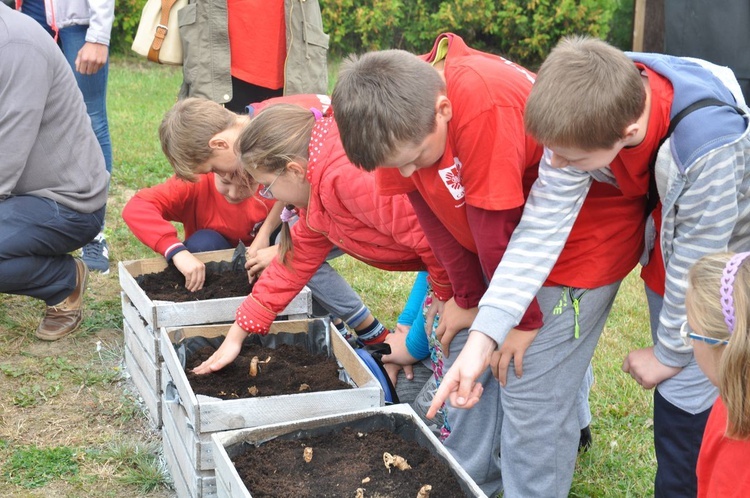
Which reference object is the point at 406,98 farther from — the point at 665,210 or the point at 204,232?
the point at 204,232

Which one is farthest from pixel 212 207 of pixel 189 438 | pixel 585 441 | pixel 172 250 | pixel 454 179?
pixel 454 179

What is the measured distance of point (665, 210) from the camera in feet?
6.64

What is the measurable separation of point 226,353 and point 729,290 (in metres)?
1.75

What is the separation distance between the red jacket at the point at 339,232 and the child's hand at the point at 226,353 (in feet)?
0.15

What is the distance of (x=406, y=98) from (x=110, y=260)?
3373mm

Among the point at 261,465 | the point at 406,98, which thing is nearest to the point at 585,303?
the point at 406,98

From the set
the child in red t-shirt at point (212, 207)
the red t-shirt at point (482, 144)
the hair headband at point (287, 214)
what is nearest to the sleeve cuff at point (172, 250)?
the child in red t-shirt at point (212, 207)

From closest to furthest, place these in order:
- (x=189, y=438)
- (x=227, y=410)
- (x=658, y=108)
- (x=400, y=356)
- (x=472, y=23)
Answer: (x=658, y=108)
(x=227, y=410)
(x=189, y=438)
(x=400, y=356)
(x=472, y=23)

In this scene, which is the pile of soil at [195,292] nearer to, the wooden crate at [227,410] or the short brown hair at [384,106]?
the wooden crate at [227,410]

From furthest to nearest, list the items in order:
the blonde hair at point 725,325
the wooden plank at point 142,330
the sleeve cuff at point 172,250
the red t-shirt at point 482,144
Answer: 1. the sleeve cuff at point 172,250
2. the wooden plank at point 142,330
3. the red t-shirt at point 482,144
4. the blonde hair at point 725,325

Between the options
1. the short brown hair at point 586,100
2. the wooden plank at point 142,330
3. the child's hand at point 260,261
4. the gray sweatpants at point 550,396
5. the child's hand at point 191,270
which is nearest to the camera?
the short brown hair at point 586,100

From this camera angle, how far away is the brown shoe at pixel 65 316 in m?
4.11

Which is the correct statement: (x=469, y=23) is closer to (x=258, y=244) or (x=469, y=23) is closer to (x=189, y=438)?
(x=258, y=244)

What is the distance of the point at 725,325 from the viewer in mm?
1699
